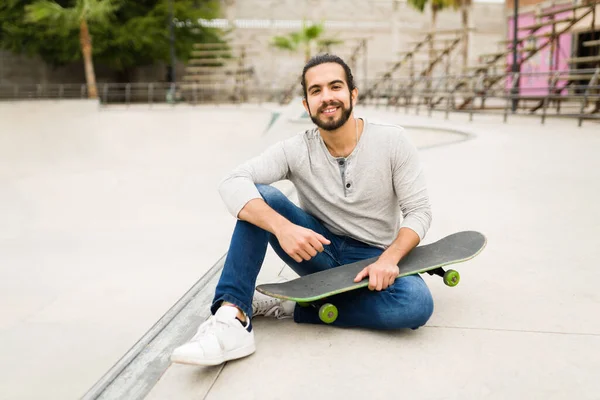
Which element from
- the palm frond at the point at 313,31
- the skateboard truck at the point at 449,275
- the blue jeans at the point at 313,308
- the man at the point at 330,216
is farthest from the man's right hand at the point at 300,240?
the palm frond at the point at 313,31

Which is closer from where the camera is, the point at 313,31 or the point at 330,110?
the point at 330,110

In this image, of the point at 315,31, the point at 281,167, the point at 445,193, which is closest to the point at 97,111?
the point at 315,31

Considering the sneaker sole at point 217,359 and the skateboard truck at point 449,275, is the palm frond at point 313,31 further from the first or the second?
the sneaker sole at point 217,359

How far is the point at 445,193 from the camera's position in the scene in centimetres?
539

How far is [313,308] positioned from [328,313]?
12cm

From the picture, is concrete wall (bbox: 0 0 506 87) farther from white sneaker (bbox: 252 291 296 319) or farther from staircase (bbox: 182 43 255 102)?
white sneaker (bbox: 252 291 296 319)

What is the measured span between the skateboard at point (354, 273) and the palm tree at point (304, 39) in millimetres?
31981

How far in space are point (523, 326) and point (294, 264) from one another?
1035mm

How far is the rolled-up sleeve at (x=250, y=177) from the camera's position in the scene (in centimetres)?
236

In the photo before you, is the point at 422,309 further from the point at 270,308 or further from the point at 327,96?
the point at 327,96

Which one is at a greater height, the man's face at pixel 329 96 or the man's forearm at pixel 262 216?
the man's face at pixel 329 96

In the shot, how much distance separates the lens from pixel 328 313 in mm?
2359

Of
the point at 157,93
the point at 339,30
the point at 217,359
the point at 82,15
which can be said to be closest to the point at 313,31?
the point at 339,30

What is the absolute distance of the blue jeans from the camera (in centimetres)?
227
